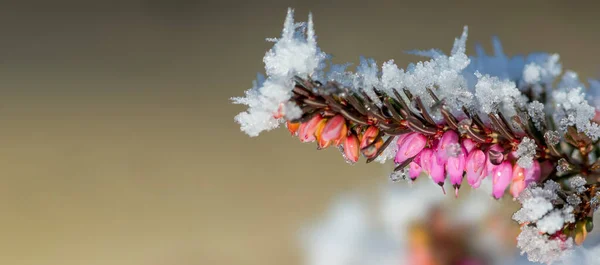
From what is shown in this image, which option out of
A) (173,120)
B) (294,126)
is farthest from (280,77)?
(173,120)

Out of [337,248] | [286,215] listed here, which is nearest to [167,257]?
[286,215]

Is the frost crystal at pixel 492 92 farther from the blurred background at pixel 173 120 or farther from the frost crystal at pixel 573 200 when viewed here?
the blurred background at pixel 173 120

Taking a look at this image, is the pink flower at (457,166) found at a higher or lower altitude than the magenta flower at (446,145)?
lower

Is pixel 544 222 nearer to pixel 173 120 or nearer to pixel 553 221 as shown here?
pixel 553 221

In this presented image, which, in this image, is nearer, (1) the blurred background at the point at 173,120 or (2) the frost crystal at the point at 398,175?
(2) the frost crystal at the point at 398,175

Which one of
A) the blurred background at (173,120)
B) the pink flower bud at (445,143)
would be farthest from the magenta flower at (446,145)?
the blurred background at (173,120)

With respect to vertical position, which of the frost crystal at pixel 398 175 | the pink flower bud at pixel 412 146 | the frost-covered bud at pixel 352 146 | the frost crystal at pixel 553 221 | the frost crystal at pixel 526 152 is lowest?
the frost crystal at pixel 553 221

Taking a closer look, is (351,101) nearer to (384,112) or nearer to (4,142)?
(384,112)
